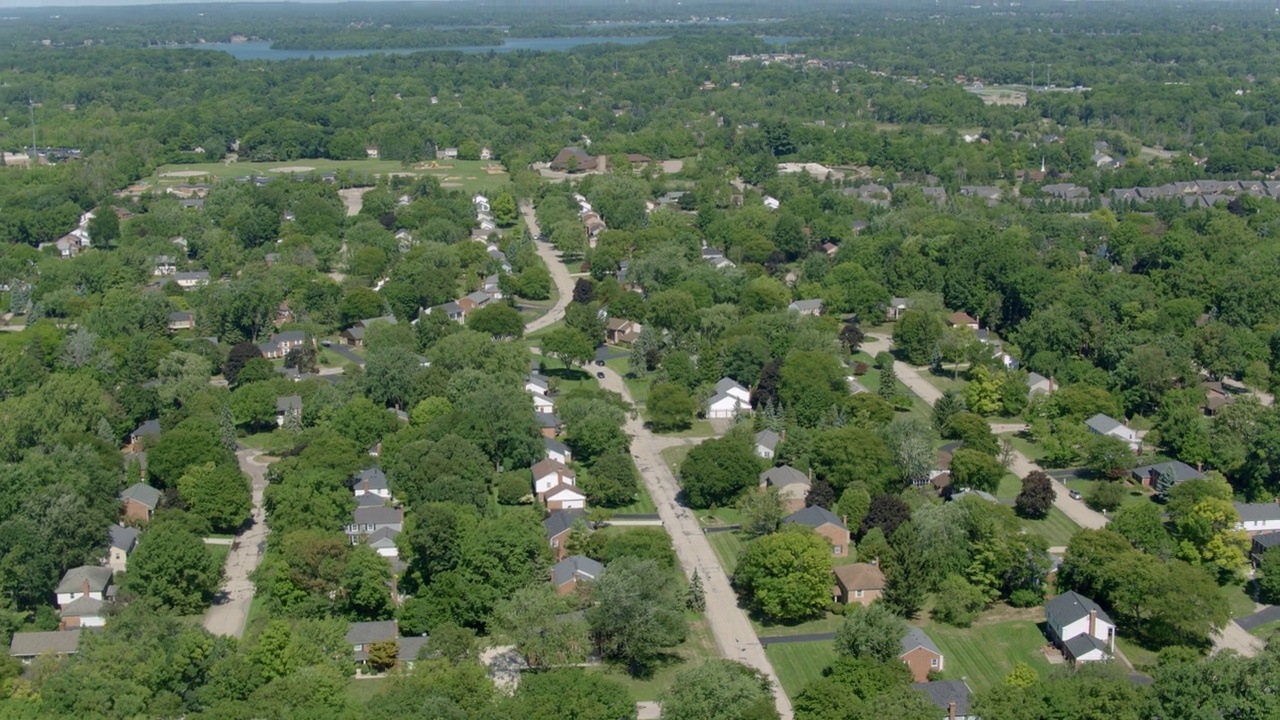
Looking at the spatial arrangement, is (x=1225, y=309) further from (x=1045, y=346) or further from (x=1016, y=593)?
(x=1016, y=593)

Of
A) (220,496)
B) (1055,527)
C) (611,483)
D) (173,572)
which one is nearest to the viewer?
(173,572)

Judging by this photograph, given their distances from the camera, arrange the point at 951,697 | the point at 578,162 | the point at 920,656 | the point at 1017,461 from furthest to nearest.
→ the point at 578,162 → the point at 1017,461 → the point at 920,656 → the point at 951,697

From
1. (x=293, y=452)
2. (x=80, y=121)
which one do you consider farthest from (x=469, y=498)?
(x=80, y=121)

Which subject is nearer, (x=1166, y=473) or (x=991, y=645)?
(x=991, y=645)

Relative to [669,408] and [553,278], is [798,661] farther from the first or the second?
[553,278]

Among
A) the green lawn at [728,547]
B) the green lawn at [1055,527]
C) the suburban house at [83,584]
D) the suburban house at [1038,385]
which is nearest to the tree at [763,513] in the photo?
the green lawn at [728,547]

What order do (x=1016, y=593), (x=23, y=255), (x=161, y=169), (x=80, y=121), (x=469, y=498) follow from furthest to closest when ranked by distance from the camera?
(x=80, y=121)
(x=161, y=169)
(x=23, y=255)
(x=469, y=498)
(x=1016, y=593)

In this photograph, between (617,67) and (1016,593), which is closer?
(1016,593)

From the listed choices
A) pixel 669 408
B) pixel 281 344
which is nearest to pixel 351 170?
pixel 281 344
